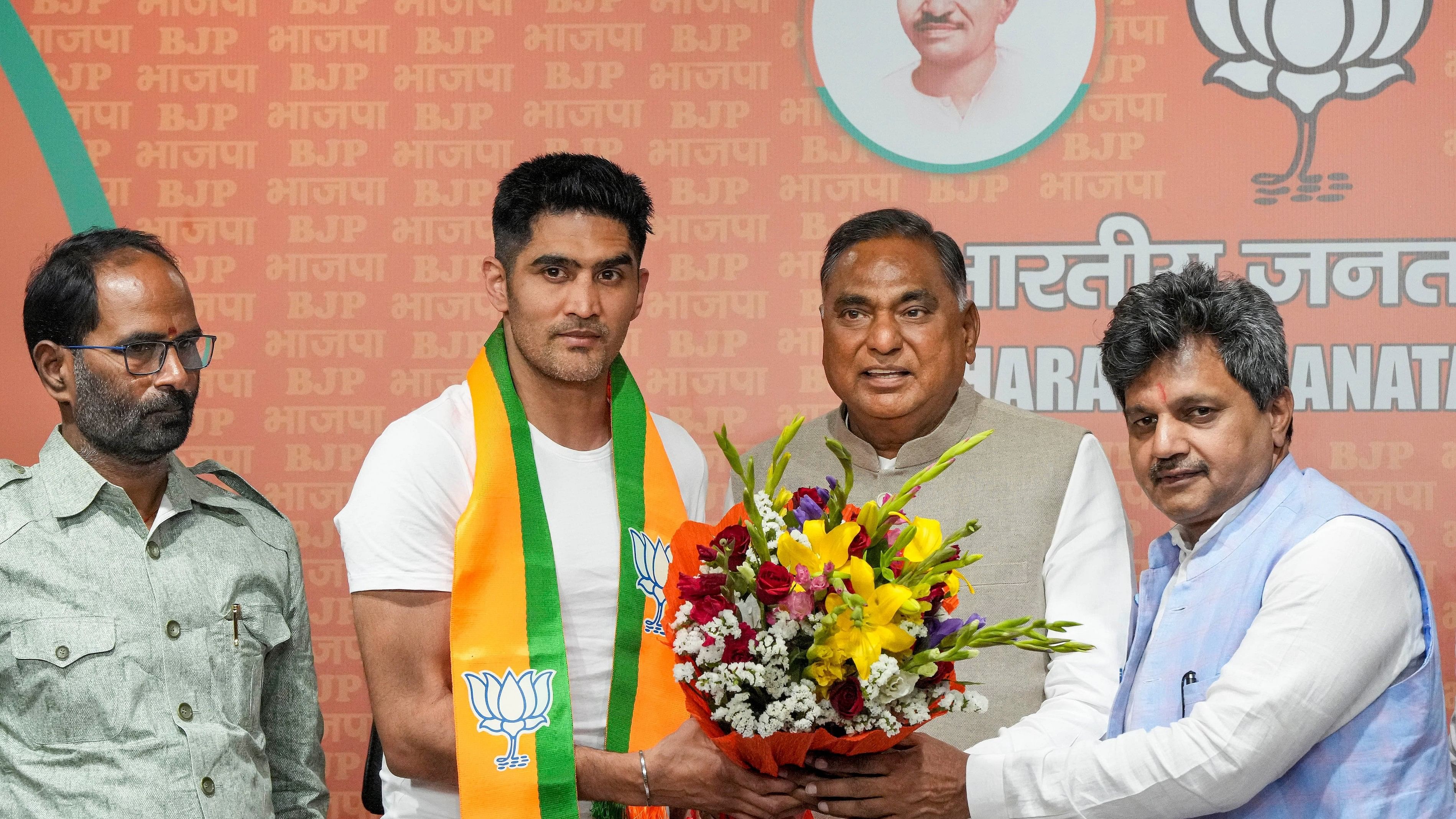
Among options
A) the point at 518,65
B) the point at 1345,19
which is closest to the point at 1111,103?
the point at 1345,19

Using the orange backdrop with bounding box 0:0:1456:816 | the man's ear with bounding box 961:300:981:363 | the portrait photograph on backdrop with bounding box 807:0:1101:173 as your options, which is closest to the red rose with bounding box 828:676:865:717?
the man's ear with bounding box 961:300:981:363

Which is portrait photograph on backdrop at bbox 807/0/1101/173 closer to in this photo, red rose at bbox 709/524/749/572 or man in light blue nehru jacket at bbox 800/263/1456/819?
man in light blue nehru jacket at bbox 800/263/1456/819

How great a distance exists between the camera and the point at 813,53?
10.4 ft

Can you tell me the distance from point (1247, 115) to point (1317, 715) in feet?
5.83

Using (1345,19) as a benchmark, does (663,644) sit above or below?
below

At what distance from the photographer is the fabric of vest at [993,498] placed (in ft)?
7.70

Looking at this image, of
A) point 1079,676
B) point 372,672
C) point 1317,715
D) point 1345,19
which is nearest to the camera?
point 1317,715

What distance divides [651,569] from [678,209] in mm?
1189

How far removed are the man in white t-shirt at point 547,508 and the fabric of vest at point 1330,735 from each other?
604 mm

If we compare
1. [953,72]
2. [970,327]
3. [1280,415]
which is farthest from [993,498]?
[953,72]

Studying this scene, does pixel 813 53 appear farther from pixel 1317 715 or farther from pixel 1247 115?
pixel 1317 715

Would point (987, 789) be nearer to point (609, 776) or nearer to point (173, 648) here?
point (609, 776)

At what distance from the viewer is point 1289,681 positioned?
175 centimetres

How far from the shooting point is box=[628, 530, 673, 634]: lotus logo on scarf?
89.6 inches
